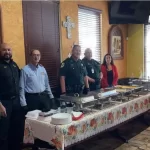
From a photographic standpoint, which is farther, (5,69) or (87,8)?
(87,8)

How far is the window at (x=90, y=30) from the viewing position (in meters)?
4.09

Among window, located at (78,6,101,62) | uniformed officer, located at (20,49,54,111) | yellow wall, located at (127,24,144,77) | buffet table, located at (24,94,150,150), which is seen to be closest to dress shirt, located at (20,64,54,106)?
uniformed officer, located at (20,49,54,111)

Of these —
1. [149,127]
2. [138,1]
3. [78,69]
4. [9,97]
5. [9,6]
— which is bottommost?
[149,127]

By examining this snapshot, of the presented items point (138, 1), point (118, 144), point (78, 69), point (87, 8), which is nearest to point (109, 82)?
point (78, 69)

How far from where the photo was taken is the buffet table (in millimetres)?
2090

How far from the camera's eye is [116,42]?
4957 mm

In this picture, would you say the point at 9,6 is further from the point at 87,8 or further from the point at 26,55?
the point at 87,8

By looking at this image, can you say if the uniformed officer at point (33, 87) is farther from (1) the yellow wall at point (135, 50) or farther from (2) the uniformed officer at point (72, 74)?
(1) the yellow wall at point (135, 50)

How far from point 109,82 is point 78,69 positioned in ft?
2.67

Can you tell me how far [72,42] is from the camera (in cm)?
382

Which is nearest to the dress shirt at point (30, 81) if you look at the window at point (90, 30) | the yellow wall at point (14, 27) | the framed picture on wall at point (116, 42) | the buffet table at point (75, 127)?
the yellow wall at point (14, 27)

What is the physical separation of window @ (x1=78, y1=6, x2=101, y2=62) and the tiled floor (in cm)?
154

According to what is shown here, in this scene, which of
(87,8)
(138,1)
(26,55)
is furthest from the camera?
(138,1)

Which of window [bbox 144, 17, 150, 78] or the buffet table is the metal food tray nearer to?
the buffet table
